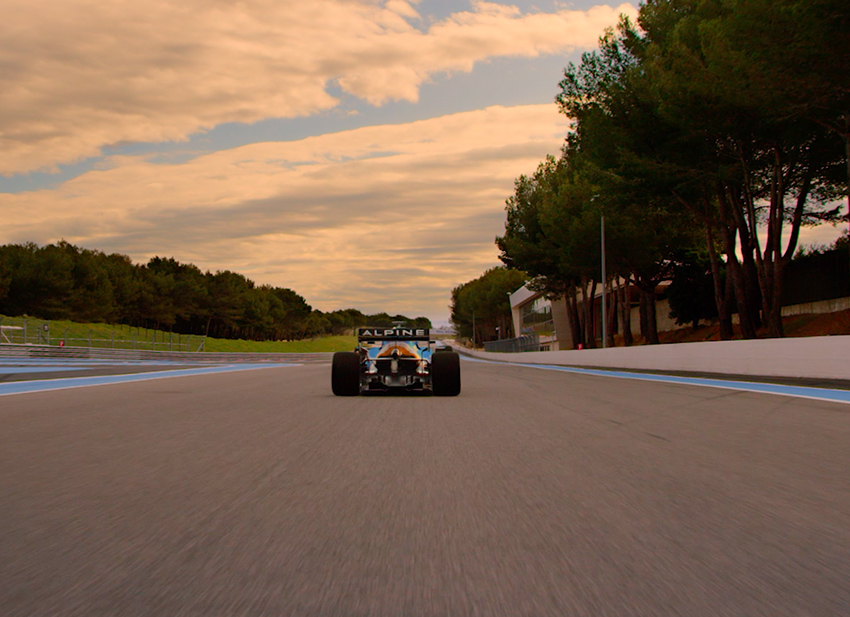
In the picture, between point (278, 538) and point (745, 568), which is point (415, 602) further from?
point (745, 568)

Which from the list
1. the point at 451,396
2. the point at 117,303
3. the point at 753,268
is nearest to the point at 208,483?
the point at 451,396

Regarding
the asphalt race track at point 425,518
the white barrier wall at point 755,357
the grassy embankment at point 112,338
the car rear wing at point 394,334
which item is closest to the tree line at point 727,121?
the white barrier wall at point 755,357

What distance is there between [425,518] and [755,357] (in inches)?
712

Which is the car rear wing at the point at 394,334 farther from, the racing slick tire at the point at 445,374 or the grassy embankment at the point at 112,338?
the grassy embankment at the point at 112,338

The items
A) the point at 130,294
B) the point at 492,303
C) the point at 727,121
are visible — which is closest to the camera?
the point at 727,121

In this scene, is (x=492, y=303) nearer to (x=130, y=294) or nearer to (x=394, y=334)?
(x=130, y=294)

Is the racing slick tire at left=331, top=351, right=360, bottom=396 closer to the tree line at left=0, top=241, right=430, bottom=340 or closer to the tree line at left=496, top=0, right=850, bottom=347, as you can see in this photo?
the tree line at left=496, top=0, right=850, bottom=347

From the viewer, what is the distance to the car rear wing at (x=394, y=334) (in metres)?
15.1

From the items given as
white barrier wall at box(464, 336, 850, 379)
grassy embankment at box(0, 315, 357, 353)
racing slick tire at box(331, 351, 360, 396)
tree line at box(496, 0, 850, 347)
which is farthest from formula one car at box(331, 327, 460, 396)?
grassy embankment at box(0, 315, 357, 353)

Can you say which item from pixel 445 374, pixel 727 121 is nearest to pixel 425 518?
pixel 445 374

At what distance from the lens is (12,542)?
4277 mm

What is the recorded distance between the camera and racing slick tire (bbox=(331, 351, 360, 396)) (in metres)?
14.9

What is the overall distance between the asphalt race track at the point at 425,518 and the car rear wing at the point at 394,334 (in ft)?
16.6

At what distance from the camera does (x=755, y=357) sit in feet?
68.6
